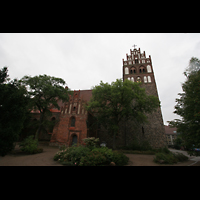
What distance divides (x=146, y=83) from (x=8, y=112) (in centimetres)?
2224

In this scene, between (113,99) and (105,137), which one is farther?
(105,137)

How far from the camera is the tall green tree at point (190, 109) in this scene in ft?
23.0

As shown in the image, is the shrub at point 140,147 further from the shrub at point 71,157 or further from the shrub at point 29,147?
the shrub at point 29,147

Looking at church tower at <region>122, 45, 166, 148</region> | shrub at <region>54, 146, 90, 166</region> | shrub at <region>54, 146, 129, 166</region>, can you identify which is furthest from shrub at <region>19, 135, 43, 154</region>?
church tower at <region>122, 45, 166, 148</region>

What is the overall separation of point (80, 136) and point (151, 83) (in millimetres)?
17131

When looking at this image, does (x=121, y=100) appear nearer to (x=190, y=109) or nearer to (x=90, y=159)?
(x=190, y=109)

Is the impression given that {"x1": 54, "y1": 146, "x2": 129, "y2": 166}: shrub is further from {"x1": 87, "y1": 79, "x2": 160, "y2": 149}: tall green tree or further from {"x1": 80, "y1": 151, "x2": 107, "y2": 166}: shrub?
{"x1": 87, "y1": 79, "x2": 160, "y2": 149}: tall green tree

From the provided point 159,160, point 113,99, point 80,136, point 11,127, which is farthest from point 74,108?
point 159,160

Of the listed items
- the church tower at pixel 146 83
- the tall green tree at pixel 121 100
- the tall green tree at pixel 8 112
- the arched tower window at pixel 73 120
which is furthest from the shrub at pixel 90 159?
the church tower at pixel 146 83

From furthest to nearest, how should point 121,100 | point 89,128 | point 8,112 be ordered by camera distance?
point 89,128, point 121,100, point 8,112

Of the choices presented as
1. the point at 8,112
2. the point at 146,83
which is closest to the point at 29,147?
the point at 8,112

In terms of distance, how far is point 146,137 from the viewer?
17812mm

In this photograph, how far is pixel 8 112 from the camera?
18.3ft
